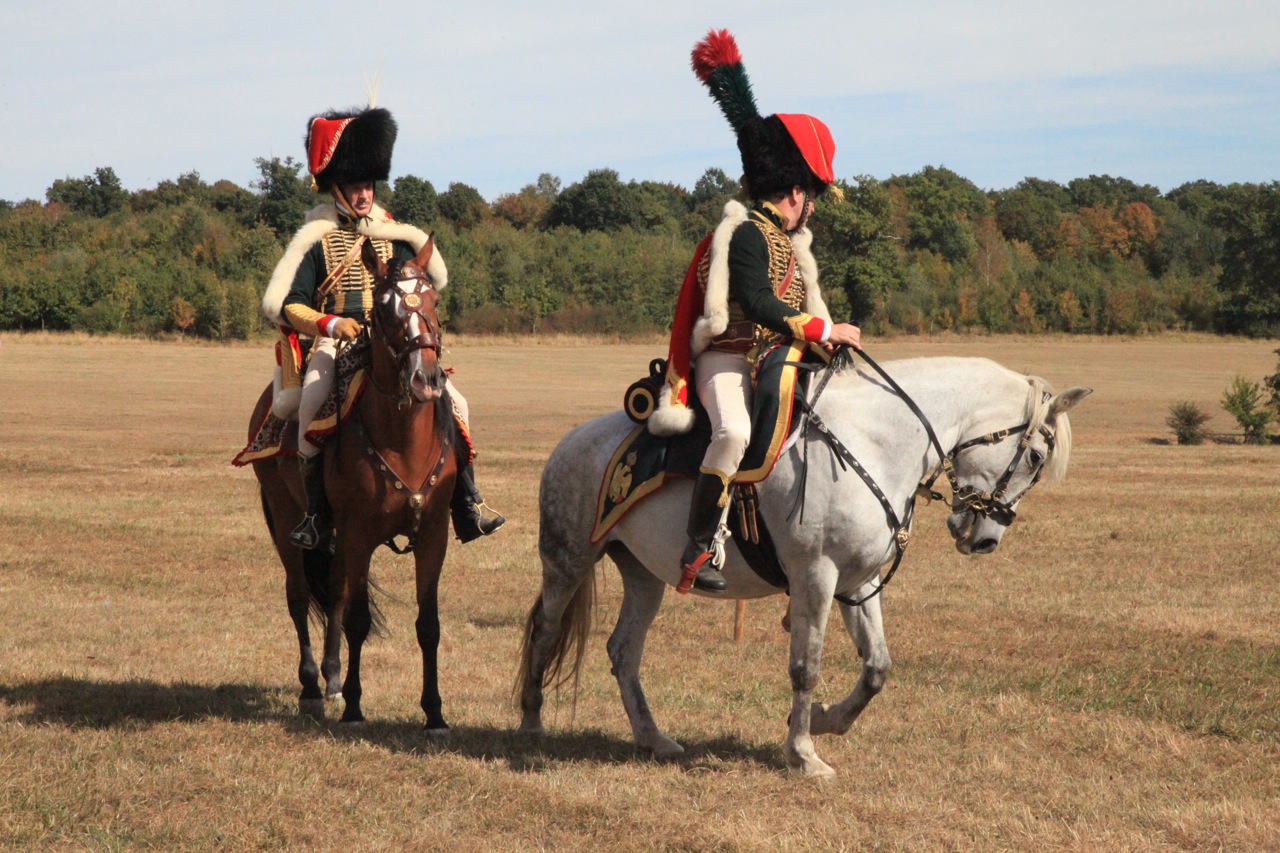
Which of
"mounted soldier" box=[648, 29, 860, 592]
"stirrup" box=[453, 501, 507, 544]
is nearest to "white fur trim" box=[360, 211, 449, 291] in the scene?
"stirrup" box=[453, 501, 507, 544]

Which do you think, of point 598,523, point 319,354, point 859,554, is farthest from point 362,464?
point 859,554

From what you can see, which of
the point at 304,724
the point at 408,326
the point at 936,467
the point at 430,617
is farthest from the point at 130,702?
the point at 936,467

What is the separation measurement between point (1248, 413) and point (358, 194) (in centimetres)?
2903

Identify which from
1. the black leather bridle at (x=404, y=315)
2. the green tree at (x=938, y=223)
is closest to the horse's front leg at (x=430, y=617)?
the black leather bridle at (x=404, y=315)

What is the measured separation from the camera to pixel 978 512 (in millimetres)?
6766

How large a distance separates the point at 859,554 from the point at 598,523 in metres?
1.52

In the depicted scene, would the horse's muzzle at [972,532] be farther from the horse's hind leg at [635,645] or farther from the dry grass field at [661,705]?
the horse's hind leg at [635,645]

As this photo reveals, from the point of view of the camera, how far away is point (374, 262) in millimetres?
7266

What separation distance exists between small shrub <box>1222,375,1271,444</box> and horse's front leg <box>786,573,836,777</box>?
28.2m

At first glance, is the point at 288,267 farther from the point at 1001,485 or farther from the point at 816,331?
the point at 1001,485

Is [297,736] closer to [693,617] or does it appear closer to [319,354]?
[319,354]

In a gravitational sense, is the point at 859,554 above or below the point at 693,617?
above

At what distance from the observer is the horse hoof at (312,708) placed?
8094 millimetres

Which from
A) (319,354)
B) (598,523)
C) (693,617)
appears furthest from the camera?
(693,617)
